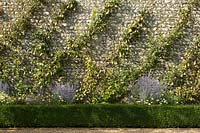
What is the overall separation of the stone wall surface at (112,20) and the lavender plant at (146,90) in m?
0.50

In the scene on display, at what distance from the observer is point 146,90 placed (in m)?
10.1

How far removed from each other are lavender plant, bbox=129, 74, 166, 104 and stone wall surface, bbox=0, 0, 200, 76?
0.50m

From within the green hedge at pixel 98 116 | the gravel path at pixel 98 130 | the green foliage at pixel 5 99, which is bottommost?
the gravel path at pixel 98 130

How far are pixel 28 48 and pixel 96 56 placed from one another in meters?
1.43

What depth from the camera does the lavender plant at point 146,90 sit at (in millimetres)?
10039

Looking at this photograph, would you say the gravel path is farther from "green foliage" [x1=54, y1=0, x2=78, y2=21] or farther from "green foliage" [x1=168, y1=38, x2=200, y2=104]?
"green foliage" [x1=54, y1=0, x2=78, y2=21]

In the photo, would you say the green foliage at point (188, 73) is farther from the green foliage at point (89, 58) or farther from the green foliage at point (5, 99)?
the green foliage at point (5, 99)

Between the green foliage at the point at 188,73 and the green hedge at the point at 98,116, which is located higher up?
the green foliage at the point at 188,73

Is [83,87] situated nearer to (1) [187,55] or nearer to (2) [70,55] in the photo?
(2) [70,55]

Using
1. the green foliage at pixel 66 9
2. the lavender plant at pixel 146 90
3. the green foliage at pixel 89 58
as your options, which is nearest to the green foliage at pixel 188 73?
the green foliage at pixel 89 58

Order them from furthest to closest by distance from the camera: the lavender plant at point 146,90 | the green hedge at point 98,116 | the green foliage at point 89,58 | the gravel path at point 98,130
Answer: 1. the green foliage at point 89,58
2. the lavender plant at point 146,90
3. the green hedge at point 98,116
4. the gravel path at point 98,130

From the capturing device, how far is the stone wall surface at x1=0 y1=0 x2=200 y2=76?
10.4m

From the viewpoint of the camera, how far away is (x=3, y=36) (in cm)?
1042

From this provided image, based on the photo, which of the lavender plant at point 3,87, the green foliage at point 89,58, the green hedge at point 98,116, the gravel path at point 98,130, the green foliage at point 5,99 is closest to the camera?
the gravel path at point 98,130
